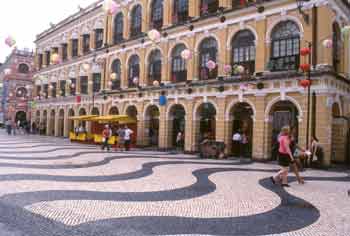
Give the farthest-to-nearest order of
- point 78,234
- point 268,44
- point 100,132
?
point 100,132, point 268,44, point 78,234

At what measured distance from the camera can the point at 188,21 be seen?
20.1 m

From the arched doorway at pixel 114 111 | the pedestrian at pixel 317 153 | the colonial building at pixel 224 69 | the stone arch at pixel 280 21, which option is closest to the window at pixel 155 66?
the colonial building at pixel 224 69

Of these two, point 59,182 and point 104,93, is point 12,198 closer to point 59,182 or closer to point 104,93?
point 59,182

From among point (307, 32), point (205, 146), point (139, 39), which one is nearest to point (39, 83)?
point (139, 39)

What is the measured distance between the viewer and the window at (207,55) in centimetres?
1922

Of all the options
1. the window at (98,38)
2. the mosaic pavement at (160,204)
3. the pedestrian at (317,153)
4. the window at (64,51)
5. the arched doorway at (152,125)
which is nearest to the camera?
the mosaic pavement at (160,204)

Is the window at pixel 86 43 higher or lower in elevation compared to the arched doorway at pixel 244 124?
higher

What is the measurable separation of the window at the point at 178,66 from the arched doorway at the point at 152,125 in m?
3.15

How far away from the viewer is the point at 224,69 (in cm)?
1778

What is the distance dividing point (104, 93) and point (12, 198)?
822 inches

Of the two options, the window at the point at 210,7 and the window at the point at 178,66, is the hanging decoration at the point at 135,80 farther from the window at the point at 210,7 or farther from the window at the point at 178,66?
the window at the point at 210,7

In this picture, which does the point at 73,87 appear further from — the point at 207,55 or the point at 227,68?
the point at 227,68

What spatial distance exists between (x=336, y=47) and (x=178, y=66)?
968 centimetres

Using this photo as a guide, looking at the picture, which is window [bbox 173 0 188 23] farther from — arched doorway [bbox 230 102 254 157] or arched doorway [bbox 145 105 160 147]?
arched doorway [bbox 230 102 254 157]
